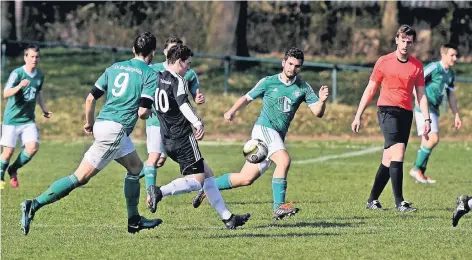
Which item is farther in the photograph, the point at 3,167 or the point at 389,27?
the point at 389,27

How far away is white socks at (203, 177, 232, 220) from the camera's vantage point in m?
11.5

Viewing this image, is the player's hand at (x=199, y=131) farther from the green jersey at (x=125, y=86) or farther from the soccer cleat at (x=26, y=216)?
the soccer cleat at (x=26, y=216)

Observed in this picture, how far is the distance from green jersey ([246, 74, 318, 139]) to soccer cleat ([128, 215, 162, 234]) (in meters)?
2.27

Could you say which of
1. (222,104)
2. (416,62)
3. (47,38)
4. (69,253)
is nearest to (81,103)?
(222,104)

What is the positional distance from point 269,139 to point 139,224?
227 centimetres

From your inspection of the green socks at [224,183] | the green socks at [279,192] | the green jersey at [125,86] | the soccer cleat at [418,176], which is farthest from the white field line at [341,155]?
the green jersey at [125,86]

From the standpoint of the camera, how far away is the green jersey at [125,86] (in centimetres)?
1123

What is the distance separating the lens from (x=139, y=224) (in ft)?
37.3

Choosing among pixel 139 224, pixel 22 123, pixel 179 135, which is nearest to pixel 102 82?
pixel 179 135

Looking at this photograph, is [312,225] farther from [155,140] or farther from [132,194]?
[155,140]

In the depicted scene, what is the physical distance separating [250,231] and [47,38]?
3378cm

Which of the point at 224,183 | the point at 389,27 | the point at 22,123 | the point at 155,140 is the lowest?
the point at 389,27

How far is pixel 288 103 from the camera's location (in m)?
13.1

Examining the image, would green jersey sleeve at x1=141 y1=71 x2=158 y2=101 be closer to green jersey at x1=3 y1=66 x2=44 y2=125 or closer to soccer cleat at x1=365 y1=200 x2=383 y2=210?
soccer cleat at x1=365 y1=200 x2=383 y2=210
